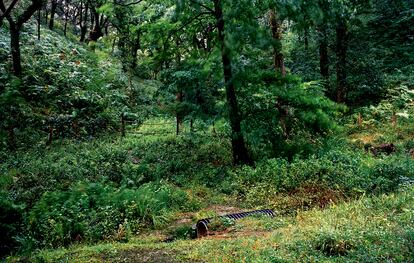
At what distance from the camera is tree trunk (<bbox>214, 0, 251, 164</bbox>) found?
1269cm

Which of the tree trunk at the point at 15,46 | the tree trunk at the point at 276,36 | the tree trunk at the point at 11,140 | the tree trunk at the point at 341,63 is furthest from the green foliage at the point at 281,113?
the tree trunk at the point at 15,46

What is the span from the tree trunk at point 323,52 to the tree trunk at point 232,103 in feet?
31.9

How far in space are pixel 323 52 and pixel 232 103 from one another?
10875mm

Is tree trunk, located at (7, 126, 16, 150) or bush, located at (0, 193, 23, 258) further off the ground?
tree trunk, located at (7, 126, 16, 150)

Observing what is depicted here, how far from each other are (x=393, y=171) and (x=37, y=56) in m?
18.7

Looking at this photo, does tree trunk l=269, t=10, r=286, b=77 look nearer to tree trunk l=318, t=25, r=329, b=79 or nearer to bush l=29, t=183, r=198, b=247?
bush l=29, t=183, r=198, b=247

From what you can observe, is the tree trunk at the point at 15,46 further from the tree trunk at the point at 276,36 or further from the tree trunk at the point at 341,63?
the tree trunk at the point at 341,63

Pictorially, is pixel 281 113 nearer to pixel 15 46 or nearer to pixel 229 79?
pixel 229 79

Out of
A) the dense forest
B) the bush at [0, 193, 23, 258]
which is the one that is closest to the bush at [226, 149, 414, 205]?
the dense forest

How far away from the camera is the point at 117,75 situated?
77.2ft

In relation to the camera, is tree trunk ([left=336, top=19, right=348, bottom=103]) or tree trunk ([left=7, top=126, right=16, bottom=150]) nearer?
tree trunk ([left=7, top=126, right=16, bottom=150])

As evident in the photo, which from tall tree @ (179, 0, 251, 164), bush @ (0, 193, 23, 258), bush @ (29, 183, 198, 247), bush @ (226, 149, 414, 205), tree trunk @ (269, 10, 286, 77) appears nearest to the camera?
bush @ (0, 193, 23, 258)

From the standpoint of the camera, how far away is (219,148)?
15055 mm

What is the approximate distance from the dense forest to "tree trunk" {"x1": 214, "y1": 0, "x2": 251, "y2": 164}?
0.12ft
